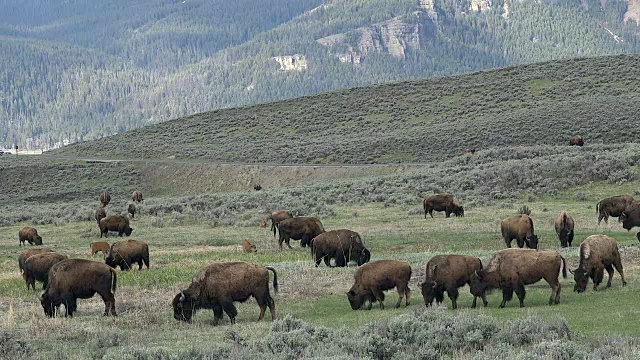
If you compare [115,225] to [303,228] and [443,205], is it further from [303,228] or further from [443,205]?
[443,205]

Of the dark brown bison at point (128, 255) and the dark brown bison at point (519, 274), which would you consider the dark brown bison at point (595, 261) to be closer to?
the dark brown bison at point (519, 274)

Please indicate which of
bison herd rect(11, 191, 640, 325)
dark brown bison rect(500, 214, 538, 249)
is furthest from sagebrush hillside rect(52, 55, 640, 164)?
bison herd rect(11, 191, 640, 325)

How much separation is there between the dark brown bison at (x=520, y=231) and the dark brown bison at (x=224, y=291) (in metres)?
11.9

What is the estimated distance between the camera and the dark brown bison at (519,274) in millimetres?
17828

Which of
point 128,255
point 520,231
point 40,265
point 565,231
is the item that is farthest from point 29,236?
point 565,231

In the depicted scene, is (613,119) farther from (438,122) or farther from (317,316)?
(317,316)

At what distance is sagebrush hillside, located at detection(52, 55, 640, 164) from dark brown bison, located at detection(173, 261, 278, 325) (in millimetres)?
54004

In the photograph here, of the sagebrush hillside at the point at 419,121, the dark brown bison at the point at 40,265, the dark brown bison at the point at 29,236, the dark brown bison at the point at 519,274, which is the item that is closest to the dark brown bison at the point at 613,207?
the dark brown bison at the point at 519,274

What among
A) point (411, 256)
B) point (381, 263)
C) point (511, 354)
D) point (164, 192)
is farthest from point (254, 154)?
point (511, 354)

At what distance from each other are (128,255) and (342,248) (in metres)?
6.42

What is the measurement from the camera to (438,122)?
93562 mm

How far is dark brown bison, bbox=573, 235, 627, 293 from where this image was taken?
18.9 metres

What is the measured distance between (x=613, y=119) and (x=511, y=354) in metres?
63.8

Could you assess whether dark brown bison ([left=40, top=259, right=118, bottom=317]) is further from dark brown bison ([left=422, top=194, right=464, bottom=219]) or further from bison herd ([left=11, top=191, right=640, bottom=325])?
dark brown bison ([left=422, top=194, right=464, bottom=219])
